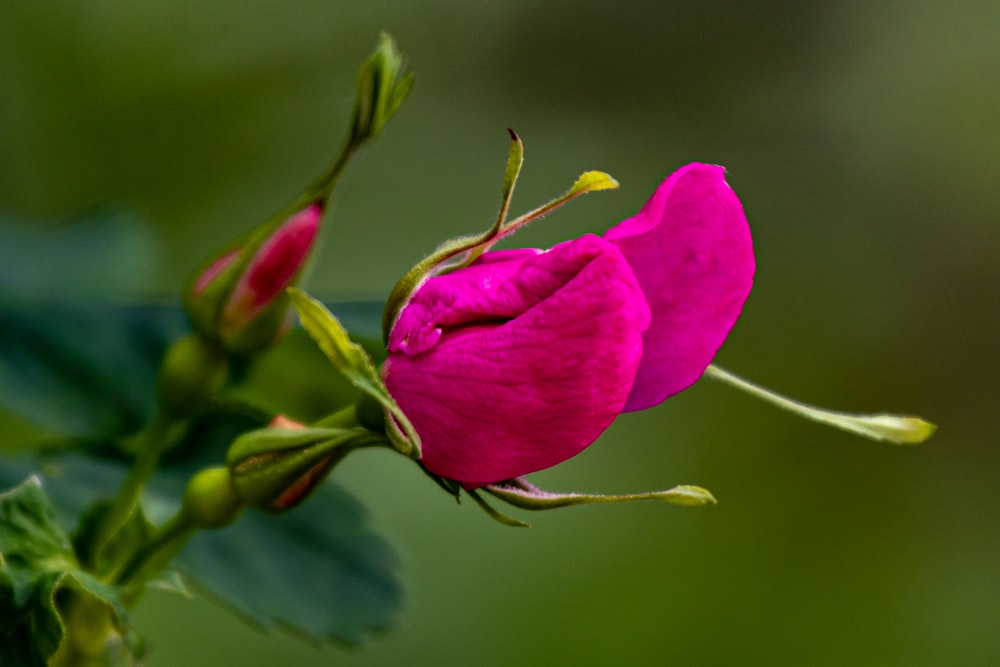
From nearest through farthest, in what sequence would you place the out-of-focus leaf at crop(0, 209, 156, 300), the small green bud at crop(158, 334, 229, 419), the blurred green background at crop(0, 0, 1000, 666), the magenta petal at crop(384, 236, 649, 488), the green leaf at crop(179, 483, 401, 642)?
the magenta petal at crop(384, 236, 649, 488), the small green bud at crop(158, 334, 229, 419), the green leaf at crop(179, 483, 401, 642), the out-of-focus leaf at crop(0, 209, 156, 300), the blurred green background at crop(0, 0, 1000, 666)

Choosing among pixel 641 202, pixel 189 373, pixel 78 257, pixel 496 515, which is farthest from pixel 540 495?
pixel 641 202

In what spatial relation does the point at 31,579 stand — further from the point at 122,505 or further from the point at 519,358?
the point at 519,358

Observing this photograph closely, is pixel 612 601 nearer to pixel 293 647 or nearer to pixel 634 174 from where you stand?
pixel 293 647

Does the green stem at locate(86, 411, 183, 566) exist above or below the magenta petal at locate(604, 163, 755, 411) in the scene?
below

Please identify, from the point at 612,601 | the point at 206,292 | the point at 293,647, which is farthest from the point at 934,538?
the point at 206,292

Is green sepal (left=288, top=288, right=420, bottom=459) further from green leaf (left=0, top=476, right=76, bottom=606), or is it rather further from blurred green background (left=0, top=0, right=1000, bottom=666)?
blurred green background (left=0, top=0, right=1000, bottom=666)

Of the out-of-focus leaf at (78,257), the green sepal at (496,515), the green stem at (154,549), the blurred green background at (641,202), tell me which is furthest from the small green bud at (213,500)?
the blurred green background at (641,202)

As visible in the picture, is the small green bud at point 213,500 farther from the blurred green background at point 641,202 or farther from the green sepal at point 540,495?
the blurred green background at point 641,202

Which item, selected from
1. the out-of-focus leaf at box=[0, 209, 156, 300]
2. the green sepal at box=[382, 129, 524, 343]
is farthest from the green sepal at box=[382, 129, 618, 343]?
the out-of-focus leaf at box=[0, 209, 156, 300]
